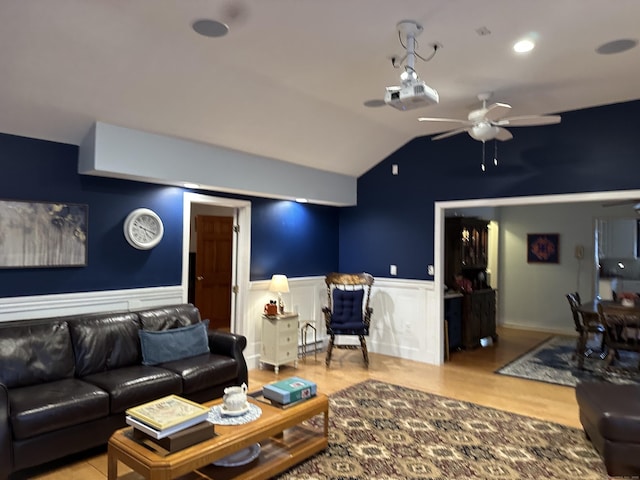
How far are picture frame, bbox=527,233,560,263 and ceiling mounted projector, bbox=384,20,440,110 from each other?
625 cm

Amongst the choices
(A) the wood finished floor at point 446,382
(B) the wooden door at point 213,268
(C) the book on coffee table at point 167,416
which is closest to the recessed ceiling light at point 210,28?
(C) the book on coffee table at point 167,416

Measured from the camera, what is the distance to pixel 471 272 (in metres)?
7.31

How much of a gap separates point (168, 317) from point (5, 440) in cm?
175

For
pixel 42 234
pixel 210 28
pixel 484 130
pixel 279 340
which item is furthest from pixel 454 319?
pixel 42 234

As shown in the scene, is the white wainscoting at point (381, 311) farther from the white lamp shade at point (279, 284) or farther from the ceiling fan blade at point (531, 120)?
the ceiling fan blade at point (531, 120)

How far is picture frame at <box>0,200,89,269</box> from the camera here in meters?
3.73

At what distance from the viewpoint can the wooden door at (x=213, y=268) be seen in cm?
707

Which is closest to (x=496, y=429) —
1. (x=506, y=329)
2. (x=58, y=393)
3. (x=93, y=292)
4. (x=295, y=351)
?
(x=295, y=351)

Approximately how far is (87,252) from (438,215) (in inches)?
162

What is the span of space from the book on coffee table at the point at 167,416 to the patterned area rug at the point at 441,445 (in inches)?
30.5

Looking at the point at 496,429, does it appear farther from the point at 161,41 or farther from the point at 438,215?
the point at 161,41

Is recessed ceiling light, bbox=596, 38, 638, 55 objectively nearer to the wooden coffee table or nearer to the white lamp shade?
the wooden coffee table

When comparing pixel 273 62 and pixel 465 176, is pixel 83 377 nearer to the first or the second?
pixel 273 62

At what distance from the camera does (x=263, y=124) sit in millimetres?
4688
